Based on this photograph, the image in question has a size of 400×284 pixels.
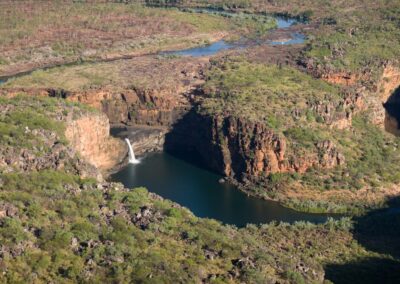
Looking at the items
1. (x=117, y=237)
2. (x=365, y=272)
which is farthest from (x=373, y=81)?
(x=117, y=237)

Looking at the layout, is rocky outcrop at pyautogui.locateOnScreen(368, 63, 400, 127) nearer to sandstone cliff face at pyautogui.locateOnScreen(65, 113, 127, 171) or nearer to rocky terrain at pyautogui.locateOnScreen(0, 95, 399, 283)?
rocky terrain at pyautogui.locateOnScreen(0, 95, 399, 283)

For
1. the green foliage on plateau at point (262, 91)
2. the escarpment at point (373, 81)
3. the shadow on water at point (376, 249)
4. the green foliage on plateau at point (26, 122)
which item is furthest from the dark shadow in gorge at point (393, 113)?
the green foliage on plateau at point (26, 122)

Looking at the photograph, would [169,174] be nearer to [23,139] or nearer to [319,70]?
[23,139]

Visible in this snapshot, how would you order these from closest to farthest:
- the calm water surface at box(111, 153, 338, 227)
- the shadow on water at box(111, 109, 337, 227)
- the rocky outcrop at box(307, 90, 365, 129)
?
1. the calm water surface at box(111, 153, 338, 227)
2. the shadow on water at box(111, 109, 337, 227)
3. the rocky outcrop at box(307, 90, 365, 129)

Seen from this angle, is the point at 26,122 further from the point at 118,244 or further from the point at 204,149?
the point at 118,244

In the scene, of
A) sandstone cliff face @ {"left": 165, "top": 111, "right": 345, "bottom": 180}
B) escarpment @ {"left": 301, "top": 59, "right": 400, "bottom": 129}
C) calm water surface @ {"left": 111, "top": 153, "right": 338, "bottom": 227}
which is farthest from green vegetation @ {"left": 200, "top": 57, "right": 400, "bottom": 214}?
escarpment @ {"left": 301, "top": 59, "right": 400, "bottom": 129}

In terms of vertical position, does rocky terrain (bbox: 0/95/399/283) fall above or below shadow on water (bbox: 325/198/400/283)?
above

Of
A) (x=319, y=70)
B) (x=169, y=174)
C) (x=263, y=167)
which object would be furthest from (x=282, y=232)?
(x=319, y=70)
